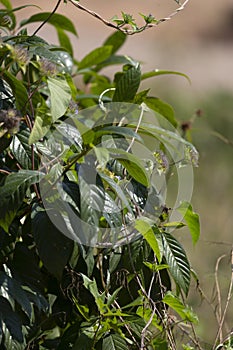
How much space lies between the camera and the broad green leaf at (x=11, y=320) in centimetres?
128

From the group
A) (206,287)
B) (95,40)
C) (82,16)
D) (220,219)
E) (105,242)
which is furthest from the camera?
(82,16)

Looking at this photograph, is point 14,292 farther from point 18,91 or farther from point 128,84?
point 128,84

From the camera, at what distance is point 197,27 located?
9.73 meters

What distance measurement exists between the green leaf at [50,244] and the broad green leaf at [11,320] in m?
0.10

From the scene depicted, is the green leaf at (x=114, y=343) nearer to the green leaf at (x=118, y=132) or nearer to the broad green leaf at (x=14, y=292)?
the broad green leaf at (x=14, y=292)

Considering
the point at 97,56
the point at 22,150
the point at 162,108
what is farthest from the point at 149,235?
the point at 97,56

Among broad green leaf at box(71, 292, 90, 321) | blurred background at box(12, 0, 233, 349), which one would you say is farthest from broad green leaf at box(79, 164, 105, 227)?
blurred background at box(12, 0, 233, 349)

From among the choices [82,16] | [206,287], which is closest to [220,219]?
[206,287]

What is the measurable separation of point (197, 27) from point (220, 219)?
6.52 meters

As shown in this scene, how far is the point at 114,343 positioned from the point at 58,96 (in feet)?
1.48

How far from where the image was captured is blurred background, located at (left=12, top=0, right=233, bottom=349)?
307 cm

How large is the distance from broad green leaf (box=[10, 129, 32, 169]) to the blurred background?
0.34 m

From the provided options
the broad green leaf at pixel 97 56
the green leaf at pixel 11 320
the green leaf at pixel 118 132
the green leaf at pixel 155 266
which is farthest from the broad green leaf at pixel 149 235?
the broad green leaf at pixel 97 56

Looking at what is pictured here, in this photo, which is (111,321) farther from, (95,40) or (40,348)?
(95,40)
